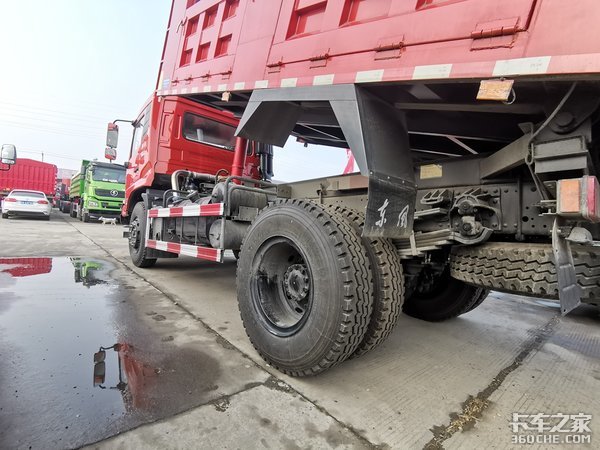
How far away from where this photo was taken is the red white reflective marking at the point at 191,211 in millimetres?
3374

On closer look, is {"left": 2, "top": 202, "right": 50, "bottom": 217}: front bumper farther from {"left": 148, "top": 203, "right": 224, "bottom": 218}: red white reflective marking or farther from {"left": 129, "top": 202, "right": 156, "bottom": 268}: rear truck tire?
{"left": 148, "top": 203, "right": 224, "bottom": 218}: red white reflective marking

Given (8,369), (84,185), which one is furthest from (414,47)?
(84,185)

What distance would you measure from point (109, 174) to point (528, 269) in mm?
17028

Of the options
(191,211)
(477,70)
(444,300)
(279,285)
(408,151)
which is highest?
(477,70)

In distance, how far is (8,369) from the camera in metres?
2.07

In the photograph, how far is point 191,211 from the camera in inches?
152

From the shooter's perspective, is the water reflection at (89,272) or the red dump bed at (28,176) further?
the red dump bed at (28,176)

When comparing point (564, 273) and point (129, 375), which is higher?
point (564, 273)

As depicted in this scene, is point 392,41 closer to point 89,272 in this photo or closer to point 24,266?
point 89,272

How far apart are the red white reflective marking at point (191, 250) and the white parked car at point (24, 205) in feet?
43.3

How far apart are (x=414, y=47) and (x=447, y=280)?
2417mm

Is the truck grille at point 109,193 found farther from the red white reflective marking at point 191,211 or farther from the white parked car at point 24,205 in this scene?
the red white reflective marking at point 191,211

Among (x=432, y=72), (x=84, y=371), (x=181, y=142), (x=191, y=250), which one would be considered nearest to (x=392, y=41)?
(x=432, y=72)

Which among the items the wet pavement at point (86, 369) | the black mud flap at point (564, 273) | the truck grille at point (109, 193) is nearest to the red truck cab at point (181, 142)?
the wet pavement at point (86, 369)
